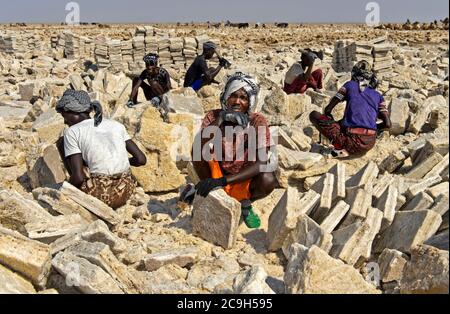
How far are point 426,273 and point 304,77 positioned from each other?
219 inches

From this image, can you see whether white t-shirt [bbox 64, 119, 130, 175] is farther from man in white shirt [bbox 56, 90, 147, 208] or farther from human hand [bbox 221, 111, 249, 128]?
human hand [bbox 221, 111, 249, 128]

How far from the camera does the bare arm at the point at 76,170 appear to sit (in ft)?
13.5

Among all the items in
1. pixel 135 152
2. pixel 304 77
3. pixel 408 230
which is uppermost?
pixel 304 77

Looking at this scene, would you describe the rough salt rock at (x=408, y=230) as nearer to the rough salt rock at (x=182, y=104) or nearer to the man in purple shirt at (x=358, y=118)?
the man in purple shirt at (x=358, y=118)

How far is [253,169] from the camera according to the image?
3.91 meters

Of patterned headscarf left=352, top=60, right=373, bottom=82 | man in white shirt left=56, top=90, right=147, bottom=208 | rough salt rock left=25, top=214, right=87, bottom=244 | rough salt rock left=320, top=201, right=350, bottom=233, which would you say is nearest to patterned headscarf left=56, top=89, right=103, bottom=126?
man in white shirt left=56, top=90, right=147, bottom=208

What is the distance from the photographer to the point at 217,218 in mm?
3555

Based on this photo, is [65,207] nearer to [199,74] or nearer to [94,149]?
[94,149]

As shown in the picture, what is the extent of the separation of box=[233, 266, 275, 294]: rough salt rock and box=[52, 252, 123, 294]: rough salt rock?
0.71m

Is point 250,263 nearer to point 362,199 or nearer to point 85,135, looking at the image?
point 362,199

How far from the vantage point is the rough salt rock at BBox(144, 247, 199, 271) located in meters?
3.25

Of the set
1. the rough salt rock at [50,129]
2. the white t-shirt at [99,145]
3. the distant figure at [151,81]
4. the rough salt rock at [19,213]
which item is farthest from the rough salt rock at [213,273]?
the distant figure at [151,81]

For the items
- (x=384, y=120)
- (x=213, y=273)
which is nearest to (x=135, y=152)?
(x=213, y=273)

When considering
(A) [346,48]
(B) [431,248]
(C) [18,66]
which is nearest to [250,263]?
(B) [431,248]
